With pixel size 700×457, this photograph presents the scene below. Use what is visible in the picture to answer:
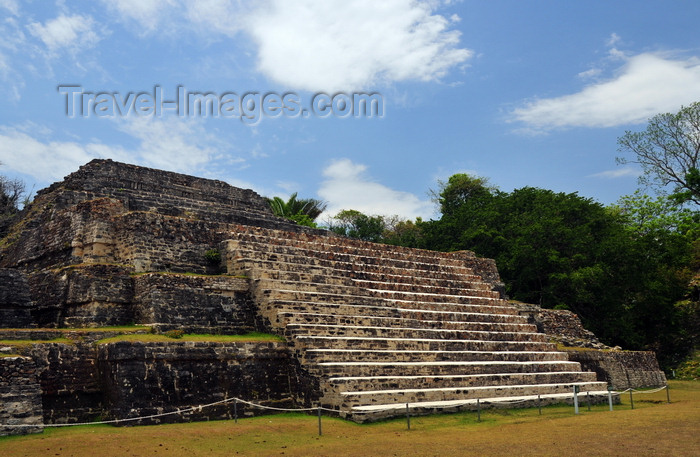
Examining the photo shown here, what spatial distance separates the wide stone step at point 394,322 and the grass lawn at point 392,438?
2.06 metres

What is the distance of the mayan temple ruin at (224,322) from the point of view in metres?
10.3

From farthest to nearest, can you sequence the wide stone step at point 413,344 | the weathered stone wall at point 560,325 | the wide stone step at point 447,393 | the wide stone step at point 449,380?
the weathered stone wall at point 560,325
the wide stone step at point 413,344
the wide stone step at point 449,380
the wide stone step at point 447,393

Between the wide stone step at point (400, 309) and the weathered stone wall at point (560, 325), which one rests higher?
the wide stone step at point (400, 309)

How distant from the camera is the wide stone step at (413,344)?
11.9m

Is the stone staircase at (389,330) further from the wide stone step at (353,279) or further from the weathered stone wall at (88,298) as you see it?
the weathered stone wall at (88,298)

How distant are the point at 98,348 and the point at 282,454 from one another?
4160 millimetres

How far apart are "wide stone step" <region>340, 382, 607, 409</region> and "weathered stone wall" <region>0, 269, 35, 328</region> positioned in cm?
602

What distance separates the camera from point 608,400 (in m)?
14.5

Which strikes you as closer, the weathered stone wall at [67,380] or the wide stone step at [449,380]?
the weathered stone wall at [67,380]

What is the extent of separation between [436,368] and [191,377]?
4982 millimetres

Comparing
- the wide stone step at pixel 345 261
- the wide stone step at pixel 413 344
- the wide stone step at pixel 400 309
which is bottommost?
the wide stone step at pixel 413 344

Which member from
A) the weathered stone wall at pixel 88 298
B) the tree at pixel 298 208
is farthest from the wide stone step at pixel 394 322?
the tree at pixel 298 208

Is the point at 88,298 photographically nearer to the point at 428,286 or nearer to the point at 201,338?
the point at 201,338

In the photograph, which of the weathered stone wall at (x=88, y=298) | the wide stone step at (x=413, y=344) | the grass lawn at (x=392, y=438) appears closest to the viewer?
the grass lawn at (x=392, y=438)
